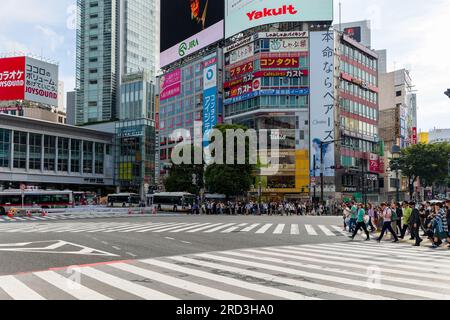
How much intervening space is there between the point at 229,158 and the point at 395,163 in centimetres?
2576

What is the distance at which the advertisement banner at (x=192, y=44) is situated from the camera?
72000mm

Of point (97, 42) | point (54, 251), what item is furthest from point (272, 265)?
point (97, 42)

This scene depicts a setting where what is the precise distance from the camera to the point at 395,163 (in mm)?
59125

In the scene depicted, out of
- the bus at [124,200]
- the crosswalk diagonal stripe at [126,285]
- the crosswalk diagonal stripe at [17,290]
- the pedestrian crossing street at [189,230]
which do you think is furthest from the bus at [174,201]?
the crosswalk diagonal stripe at [17,290]

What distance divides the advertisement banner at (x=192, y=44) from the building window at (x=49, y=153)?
1063 inches

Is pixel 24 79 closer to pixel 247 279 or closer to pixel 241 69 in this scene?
pixel 241 69

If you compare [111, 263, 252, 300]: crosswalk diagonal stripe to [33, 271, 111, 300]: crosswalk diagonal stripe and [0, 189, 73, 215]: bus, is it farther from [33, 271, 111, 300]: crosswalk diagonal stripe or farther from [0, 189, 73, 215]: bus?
[0, 189, 73, 215]: bus

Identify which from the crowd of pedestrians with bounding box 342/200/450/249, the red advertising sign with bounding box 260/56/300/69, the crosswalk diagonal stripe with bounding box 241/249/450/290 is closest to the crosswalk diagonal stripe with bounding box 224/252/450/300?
the crosswalk diagonal stripe with bounding box 241/249/450/290

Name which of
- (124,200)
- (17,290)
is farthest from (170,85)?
(17,290)

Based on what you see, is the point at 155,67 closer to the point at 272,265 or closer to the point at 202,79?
the point at 202,79

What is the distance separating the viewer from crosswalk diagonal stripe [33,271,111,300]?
720 cm

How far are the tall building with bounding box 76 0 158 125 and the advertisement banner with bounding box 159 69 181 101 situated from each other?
30162 mm

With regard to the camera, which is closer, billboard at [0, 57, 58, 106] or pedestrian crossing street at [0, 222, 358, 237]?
pedestrian crossing street at [0, 222, 358, 237]
